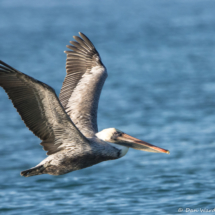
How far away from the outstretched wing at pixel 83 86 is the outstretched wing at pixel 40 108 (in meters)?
0.80

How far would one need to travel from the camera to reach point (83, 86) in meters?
9.77

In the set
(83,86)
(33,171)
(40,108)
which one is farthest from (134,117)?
(40,108)

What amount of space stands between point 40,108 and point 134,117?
10.6 meters

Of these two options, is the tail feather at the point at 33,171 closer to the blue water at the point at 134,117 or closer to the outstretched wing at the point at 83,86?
the outstretched wing at the point at 83,86

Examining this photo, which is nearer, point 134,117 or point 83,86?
point 83,86

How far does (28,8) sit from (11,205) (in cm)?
5265

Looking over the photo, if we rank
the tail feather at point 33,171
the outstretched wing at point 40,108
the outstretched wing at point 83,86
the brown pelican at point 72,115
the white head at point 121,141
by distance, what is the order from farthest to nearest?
the outstretched wing at point 83,86
the white head at point 121,141
the tail feather at point 33,171
the brown pelican at point 72,115
the outstretched wing at point 40,108

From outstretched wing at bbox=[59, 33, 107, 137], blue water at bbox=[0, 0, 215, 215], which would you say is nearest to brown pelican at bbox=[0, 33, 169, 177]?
outstretched wing at bbox=[59, 33, 107, 137]

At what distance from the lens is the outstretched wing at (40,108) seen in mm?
7121

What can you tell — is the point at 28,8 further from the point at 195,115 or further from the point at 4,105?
the point at 195,115

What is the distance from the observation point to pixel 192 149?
1412 centimetres

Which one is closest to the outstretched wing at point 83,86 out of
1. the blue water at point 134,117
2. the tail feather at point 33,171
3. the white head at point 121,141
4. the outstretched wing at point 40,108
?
the white head at point 121,141

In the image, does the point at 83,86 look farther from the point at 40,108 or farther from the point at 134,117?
the point at 134,117

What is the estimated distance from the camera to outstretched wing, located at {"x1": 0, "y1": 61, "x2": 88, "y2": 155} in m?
7.12
